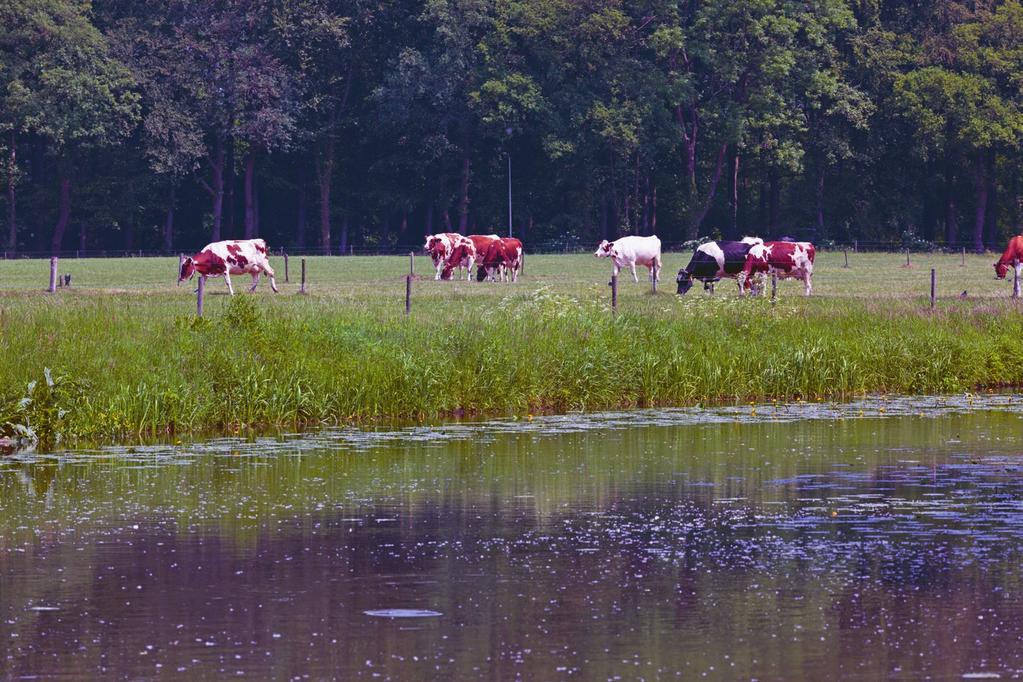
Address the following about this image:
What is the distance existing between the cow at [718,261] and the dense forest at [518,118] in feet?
137

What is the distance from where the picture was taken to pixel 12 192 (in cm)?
9950

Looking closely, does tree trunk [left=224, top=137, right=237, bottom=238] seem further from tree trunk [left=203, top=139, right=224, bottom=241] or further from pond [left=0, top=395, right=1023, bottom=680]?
pond [left=0, top=395, right=1023, bottom=680]

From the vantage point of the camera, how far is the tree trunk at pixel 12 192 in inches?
3890

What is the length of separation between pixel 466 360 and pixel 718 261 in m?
28.7

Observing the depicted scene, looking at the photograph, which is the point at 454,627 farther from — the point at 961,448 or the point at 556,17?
the point at 556,17

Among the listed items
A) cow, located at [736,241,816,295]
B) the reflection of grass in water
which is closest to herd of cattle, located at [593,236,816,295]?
cow, located at [736,241,816,295]

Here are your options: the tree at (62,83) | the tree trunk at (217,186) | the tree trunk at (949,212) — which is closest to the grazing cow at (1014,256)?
the tree trunk at (949,212)

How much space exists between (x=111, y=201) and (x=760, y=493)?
87.6 meters

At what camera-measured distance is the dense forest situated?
98.2m

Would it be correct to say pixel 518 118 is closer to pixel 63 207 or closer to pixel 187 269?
pixel 63 207

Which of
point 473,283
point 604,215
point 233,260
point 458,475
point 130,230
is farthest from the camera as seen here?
point 604,215

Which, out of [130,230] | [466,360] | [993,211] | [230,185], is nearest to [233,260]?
[466,360]

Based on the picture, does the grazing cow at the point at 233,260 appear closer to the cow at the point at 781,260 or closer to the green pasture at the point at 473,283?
the green pasture at the point at 473,283

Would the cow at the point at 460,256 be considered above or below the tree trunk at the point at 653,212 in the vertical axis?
below
